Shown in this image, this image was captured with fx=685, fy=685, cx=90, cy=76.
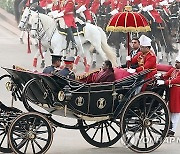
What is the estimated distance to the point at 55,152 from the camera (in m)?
8.38

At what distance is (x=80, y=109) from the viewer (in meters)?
7.94

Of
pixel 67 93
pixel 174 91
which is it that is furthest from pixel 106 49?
pixel 67 93

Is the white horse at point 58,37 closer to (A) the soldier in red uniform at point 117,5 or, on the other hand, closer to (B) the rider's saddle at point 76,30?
(B) the rider's saddle at point 76,30

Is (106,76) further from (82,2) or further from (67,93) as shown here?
(82,2)

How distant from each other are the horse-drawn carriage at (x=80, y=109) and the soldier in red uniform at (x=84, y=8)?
9.54 metres

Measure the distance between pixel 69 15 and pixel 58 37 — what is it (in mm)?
619

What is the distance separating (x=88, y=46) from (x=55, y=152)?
28.3ft

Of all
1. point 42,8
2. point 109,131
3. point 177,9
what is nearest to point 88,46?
point 42,8

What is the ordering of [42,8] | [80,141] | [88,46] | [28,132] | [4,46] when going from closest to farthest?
[28,132] → [80,141] → [88,46] → [42,8] → [4,46]

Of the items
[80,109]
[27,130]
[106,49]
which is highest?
[106,49]

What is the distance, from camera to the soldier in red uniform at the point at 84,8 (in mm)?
17856

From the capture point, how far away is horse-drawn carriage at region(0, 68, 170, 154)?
7.69 meters

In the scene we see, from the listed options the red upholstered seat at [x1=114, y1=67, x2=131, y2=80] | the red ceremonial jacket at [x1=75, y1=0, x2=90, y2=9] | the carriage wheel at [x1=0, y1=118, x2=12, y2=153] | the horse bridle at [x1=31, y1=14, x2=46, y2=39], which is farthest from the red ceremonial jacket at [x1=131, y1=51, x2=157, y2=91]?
the red ceremonial jacket at [x1=75, y1=0, x2=90, y2=9]

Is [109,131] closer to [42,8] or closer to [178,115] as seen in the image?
[178,115]
